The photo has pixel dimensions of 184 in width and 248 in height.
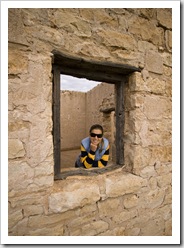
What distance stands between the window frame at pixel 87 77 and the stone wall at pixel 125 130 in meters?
0.05

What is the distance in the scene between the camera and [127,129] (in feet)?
5.47

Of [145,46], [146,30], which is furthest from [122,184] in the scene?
[146,30]

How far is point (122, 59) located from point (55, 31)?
64 cm

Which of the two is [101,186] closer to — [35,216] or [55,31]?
[35,216]

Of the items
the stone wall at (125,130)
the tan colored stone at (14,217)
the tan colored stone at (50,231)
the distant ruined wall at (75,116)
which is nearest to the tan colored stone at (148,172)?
the stone wall at (125,130)

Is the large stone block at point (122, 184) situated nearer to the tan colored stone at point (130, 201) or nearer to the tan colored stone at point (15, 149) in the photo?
the tan colored stone at point (130, 201)

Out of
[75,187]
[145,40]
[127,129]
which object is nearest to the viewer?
[75,187]

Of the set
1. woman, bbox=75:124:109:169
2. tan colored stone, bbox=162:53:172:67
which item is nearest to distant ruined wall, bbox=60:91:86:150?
woman, bbox=75:124:109:169

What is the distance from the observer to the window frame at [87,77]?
1.34 metres

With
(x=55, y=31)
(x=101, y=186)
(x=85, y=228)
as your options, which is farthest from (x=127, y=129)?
(x=55, y=31)

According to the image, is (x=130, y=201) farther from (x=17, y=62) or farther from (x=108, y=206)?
(x=17, y=62)

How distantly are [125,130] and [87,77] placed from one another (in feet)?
2.30

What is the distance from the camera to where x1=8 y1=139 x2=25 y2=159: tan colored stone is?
1095 millimetres

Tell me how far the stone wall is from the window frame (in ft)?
0.18
